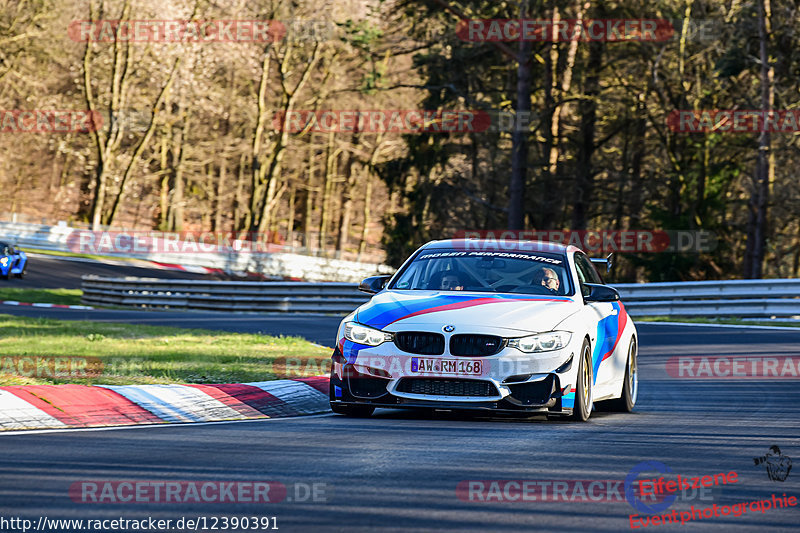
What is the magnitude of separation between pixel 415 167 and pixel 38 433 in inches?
1305

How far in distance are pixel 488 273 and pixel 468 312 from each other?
1121 mm

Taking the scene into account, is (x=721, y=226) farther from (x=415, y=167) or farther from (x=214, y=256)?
(x=214, y=256)

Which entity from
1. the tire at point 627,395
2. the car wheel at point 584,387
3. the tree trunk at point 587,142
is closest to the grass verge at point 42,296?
the tree trunk at point 587,142

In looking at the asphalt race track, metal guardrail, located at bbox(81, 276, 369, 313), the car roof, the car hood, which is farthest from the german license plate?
metal guardrail, located at bbox(81, 276, 369, 313)

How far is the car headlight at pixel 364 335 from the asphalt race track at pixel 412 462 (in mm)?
620

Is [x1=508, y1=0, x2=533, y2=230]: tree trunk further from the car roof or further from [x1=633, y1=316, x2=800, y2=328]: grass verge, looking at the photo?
the car roof

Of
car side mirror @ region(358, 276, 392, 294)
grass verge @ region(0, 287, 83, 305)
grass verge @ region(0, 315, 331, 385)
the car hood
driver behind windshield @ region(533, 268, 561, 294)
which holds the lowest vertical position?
grass verge @ region(0, 287, 83, 305)

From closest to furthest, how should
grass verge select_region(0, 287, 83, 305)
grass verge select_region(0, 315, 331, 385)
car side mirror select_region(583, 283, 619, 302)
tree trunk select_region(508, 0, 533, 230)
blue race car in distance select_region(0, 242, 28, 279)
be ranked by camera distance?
1. car side mirror select_region(583, 283, 619, 302)
2. grass verge select_region(0, 315, 331, 385)
3. tree trunk select_region(508, 0, 533, 230)
4. grass verge select_region(0, 287, 83, 305)
5. blue race car in distance select_region(0, 242, 28, 279)

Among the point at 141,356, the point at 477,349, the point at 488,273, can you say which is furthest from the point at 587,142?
the point at 477,349

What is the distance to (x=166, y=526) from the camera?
4.99 metres

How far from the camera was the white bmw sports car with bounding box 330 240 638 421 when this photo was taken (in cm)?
858

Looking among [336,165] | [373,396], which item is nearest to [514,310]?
[373,396]

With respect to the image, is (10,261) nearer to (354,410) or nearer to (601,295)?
(354,410)

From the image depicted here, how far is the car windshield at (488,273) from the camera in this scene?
9.78 m
